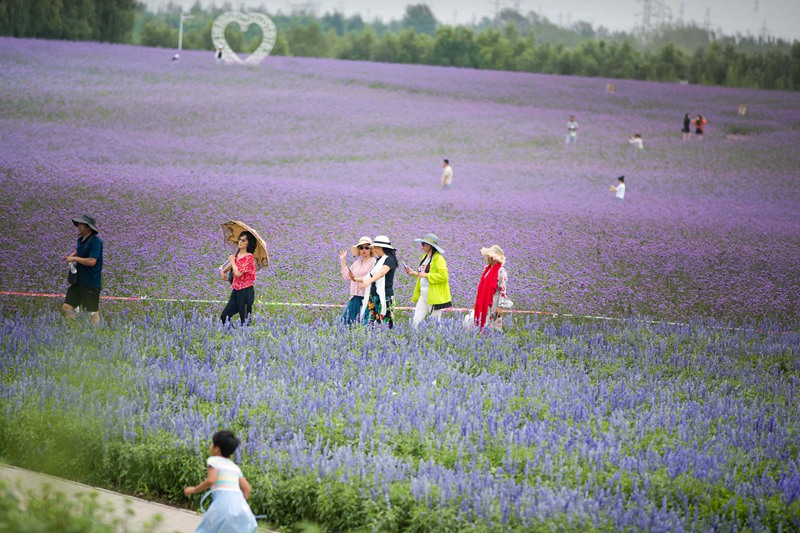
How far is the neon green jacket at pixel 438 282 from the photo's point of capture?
8891 mm

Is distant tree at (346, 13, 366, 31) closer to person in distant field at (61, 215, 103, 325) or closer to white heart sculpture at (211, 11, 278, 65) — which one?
white heart sculpture at (211, 11, 278, 65)

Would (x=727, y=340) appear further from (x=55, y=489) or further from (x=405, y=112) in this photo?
(x=405, y=112)

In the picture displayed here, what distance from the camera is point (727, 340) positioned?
30.3 ft

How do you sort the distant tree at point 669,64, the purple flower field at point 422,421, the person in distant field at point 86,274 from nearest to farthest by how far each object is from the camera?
the purple flower field at point 422,421
the person in distant field at point 86,274
the distant tree at point 669,64

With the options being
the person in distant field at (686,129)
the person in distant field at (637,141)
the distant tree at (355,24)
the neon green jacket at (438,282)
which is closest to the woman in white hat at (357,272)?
the neon green jacket at (438,282)

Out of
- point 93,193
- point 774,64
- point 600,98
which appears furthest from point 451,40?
point 93,193

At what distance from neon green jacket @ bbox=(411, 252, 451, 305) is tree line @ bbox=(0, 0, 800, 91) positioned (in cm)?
1182

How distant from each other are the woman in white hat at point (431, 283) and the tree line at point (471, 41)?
38.8 feet

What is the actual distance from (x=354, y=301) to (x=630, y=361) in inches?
97.0

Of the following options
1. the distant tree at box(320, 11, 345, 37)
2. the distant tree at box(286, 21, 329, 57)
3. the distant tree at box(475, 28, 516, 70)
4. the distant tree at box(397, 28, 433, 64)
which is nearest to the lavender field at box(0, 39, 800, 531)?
the distant tree at box(397, 28, 433, 64)

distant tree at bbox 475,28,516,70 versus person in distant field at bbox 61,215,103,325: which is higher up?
distant tree at bbox 475,28,516,70

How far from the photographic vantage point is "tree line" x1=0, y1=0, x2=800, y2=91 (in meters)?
21.4

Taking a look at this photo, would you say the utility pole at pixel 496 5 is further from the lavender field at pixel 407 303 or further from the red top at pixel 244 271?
the red top at pixel 244 271

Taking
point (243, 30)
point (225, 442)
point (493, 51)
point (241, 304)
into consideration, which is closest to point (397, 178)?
point (243, 30)
